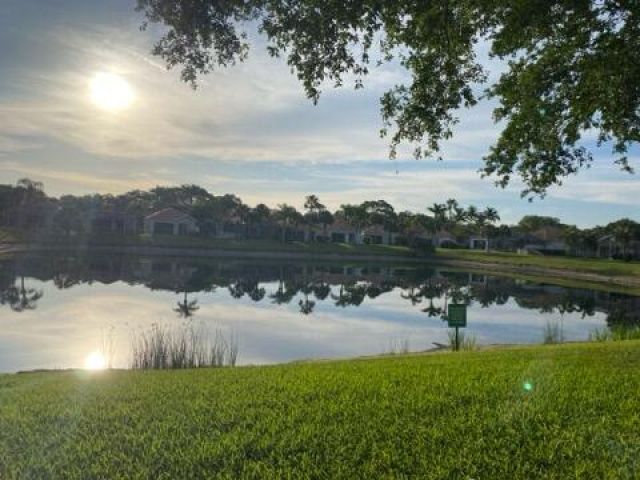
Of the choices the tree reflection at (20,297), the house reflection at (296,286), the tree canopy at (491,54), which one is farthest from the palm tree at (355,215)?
the tree canopy at (491,54)

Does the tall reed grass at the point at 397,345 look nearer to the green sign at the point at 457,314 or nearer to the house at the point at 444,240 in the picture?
the green sign at the point at 457,314

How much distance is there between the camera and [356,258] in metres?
80.7

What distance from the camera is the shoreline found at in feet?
200

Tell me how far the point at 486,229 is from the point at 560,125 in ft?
312

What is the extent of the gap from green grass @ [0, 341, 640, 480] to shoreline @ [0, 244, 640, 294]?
48.9 metres

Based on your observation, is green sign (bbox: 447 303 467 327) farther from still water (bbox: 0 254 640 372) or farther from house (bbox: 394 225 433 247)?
house (bbox: 394 225 433 247)

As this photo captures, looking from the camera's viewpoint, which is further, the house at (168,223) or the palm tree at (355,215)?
the palm tree at (355,215)

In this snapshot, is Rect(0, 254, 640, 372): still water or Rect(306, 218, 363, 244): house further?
Rect(306, 218, 363, 244): house

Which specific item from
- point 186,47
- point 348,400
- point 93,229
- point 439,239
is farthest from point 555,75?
point 439,239

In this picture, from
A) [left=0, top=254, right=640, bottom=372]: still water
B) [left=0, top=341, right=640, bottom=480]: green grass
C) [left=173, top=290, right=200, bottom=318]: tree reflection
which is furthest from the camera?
[left=173, top=290, right=200, bottom=318]: tree reflection

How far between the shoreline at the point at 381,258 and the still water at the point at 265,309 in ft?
32.4

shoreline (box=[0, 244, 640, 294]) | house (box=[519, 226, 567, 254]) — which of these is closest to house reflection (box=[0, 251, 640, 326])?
shoreline (box=[0, 244, 640, 294])

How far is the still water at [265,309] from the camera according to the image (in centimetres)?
2020

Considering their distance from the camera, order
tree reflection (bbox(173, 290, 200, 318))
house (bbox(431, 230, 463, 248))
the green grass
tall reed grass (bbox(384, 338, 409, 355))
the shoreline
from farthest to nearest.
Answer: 1. house (bbox(431, 230, 463, 248))
2. the shoreline
3. tree reflection (bbox(173, 290, 200, 318))
4. tall reed grass (bbox(384, 338, 409, 355))
5. the green grass
